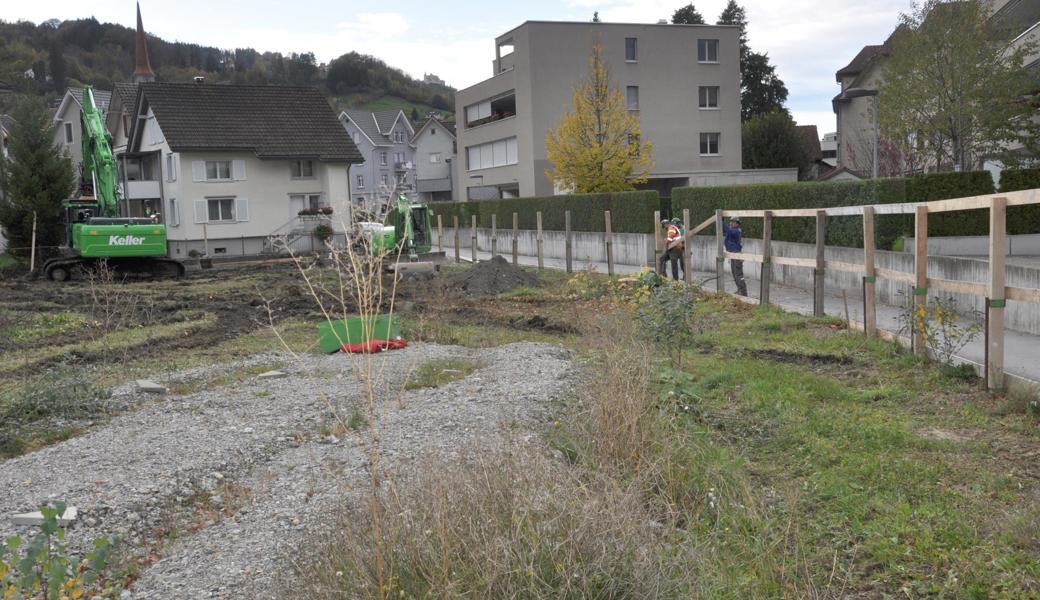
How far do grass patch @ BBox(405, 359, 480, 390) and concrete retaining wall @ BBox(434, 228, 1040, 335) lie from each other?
17.5ft

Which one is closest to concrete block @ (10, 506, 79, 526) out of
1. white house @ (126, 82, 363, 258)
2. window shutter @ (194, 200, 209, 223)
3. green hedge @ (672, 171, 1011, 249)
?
green hedge @ (672, 171, 1011, 249)

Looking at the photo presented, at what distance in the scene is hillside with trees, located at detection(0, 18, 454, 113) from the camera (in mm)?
128125

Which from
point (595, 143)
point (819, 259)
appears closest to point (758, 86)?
point (595, 143)

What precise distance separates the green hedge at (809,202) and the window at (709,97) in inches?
1078

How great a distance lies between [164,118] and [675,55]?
27.3 m

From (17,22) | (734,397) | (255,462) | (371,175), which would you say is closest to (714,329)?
(734,397)

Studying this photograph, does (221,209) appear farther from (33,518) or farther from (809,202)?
(33,518)

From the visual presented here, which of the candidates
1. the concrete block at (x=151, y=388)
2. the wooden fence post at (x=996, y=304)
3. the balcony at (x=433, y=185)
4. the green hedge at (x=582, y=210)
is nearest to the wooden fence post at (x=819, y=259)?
the wooden fence post at (x=996, y=304)

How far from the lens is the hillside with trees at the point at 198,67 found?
5044 inches

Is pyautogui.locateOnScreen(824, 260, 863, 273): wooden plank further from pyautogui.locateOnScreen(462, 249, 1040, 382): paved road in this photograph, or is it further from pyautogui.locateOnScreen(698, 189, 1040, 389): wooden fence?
pyautogui.locateOnScreen(462, 249, 1040, 382): paved road

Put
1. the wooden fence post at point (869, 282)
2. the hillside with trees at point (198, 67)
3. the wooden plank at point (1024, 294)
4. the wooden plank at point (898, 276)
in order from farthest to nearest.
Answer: the hillside with trees at point (198, 67) < the wooden fence post at point (869, 282) < the wooden plank at point (898, 276) < the wooden plank at point (1024, 294)

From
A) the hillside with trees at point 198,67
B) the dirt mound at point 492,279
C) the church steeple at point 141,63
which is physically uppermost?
the hillside with trees at point 198,67

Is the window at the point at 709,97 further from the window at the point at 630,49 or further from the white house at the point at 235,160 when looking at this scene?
the white house at the point at 235,160

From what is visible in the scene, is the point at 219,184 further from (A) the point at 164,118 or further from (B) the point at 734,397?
(B) the point at 734,397
